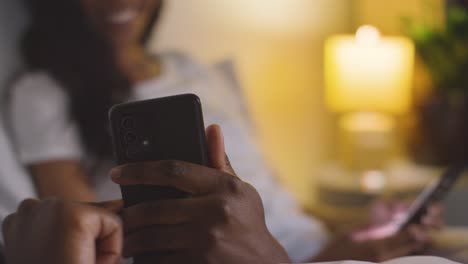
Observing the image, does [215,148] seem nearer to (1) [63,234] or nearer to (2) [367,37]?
(1) [63,234]

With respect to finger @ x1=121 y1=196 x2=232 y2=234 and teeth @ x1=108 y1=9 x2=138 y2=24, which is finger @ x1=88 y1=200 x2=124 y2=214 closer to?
finger @ x1=121 y1=196 x2=232 y2=234

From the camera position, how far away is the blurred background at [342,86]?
1.43m

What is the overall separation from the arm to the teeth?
26 centimetres

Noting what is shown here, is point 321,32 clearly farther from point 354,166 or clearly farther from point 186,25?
point 186,25

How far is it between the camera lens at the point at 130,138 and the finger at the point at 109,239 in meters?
0.06

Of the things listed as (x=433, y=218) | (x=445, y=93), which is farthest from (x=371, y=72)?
(x=433, y=218)

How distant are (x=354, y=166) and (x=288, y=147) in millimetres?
200

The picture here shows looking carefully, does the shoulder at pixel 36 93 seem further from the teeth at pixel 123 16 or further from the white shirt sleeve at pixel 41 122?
the teeth at pixel 123 16

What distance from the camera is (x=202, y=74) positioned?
1.13 meters

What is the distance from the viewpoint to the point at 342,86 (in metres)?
1.53

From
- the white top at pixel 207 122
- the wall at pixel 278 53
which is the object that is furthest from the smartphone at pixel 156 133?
the wall at pixel 278 53

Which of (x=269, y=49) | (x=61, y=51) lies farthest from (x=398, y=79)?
(x=61, y=51)

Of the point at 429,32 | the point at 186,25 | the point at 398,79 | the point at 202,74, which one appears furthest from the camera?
the point at 429,32

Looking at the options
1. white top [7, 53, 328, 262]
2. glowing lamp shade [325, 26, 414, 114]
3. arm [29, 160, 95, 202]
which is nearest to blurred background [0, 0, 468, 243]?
glowing lamp shade [325, 26, 414, 114]
